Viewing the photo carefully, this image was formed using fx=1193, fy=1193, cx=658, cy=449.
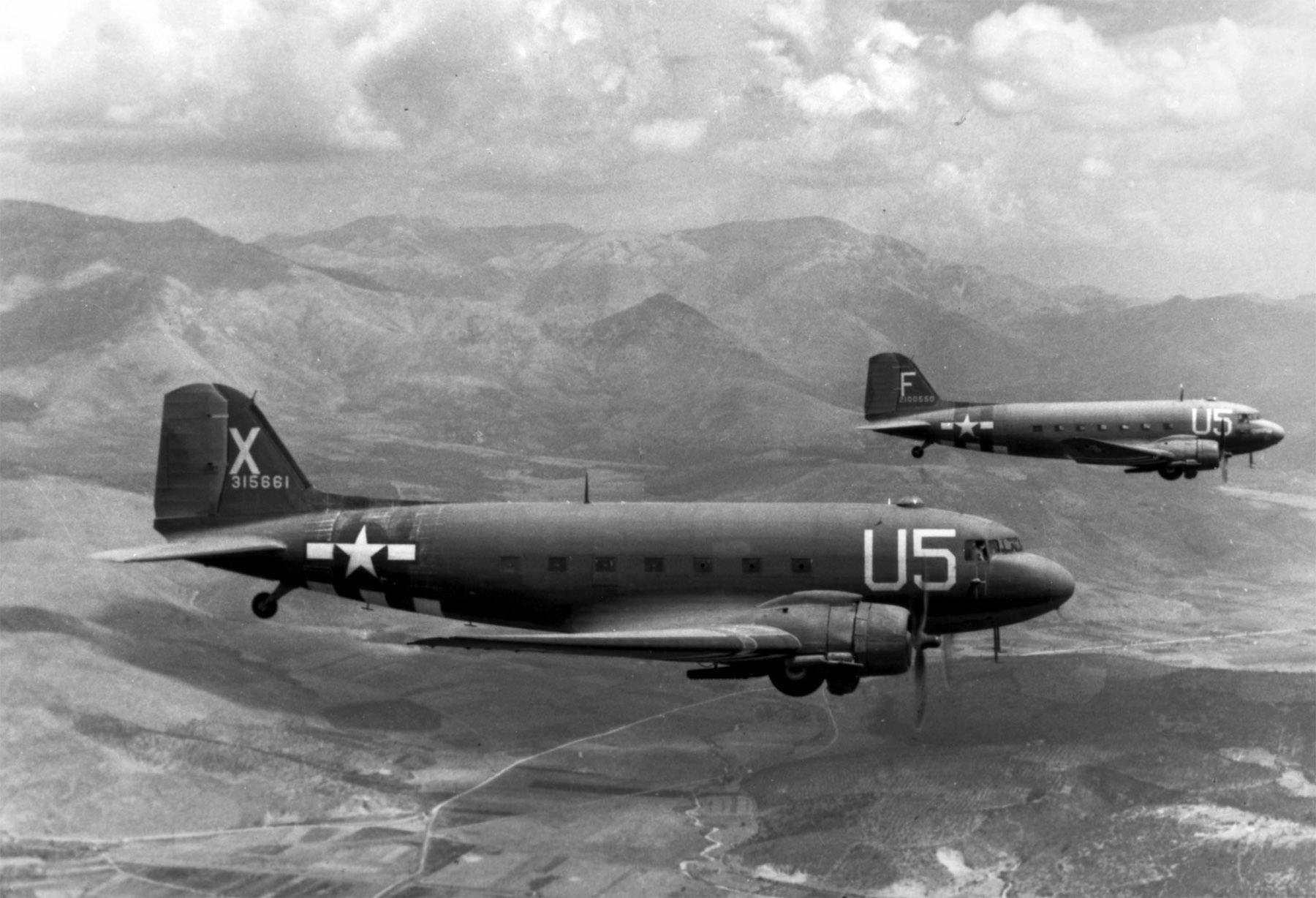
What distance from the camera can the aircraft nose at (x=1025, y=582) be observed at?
40.2 meters

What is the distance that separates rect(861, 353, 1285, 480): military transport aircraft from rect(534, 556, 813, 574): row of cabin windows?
119ft

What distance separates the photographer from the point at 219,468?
4653cm

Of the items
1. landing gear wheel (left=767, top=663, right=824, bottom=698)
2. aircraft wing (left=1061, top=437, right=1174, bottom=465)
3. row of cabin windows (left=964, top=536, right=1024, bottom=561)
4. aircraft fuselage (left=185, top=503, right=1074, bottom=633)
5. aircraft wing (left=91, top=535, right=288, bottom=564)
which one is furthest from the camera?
aircraft wing (left=1061, top=437, right=1174, bottom=465)

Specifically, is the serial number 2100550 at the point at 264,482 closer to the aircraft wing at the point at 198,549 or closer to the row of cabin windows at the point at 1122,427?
the aircraft wing at the point at 198,549

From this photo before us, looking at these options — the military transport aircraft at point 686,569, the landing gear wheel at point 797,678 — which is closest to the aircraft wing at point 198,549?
the military transport aircraft at point 686,569

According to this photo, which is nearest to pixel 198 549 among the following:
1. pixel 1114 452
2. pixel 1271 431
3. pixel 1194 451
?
pixel 1114 452

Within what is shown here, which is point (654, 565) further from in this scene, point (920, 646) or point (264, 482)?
point (264, 482)

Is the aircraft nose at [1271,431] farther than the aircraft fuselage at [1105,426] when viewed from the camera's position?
Yes

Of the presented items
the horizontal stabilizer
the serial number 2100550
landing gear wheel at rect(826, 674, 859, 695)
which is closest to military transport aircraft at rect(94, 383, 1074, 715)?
landing gear wheel at rect(826, 674, 859, 695)

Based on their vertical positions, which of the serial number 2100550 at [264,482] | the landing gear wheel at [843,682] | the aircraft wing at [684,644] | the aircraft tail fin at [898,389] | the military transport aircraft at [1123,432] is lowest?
the landing gear wheel at [843,682]

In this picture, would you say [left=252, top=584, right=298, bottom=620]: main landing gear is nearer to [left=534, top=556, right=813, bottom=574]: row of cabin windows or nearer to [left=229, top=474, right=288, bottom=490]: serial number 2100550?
[left=229, top=474, right=288, bottom=490]: serial number 2100550

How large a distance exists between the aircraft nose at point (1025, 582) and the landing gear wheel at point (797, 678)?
7793 millimetres

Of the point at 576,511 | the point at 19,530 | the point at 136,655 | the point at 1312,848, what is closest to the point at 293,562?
the point at 576,511

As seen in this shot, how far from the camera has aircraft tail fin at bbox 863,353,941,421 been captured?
80500 mm
